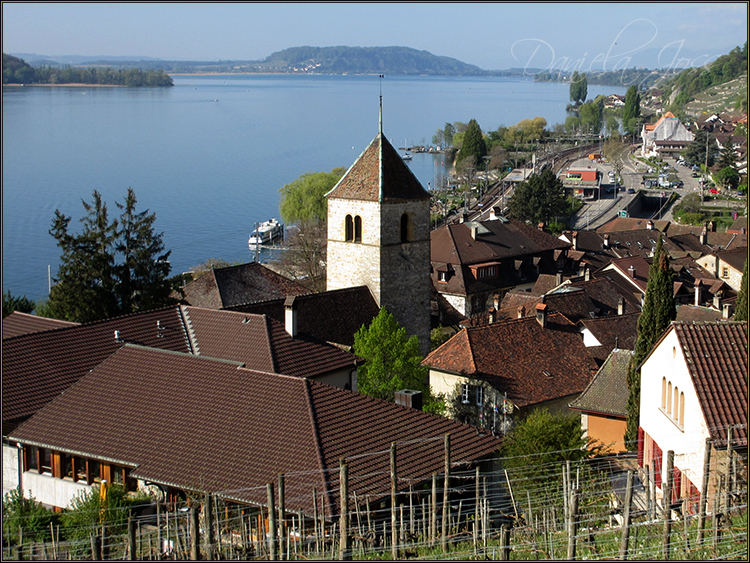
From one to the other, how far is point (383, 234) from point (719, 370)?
19.6m

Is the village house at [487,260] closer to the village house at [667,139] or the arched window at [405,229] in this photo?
the arched window at [405,229]

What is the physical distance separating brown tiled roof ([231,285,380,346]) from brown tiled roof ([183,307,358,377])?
3.48 metres

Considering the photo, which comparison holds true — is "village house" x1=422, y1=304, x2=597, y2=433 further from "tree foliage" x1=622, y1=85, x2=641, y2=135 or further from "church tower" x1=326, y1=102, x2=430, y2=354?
"tree foliage" x1=622, y1=85, x2=641, y2=135

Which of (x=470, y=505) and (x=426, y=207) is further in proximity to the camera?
(x=426, y=207)

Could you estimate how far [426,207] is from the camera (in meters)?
36.1

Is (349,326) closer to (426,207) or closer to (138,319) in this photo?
(426,207)

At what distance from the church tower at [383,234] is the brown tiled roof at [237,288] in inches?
113

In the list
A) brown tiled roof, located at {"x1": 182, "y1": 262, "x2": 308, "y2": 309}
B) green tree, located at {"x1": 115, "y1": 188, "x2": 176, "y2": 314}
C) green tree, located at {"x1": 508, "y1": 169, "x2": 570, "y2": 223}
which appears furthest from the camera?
green tree, located at {"x1": 508, "y1": 169, "x2": 570, "y2": 223}

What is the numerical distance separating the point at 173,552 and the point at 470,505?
5.33m

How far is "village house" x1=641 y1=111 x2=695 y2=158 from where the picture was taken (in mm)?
141875

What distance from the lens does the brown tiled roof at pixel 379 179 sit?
35.0m

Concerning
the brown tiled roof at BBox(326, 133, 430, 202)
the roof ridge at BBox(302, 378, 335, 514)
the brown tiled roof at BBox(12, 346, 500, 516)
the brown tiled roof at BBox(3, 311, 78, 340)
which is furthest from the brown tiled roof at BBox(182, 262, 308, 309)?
the roof ridge at BBox(302, 378, 335, 514)

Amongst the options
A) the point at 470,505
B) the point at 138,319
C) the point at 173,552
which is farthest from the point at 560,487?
the point at 138,319

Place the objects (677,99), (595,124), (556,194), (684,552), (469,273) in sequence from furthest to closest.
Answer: (677,99), (595,124), (556,194), (469,273), (684,552)
